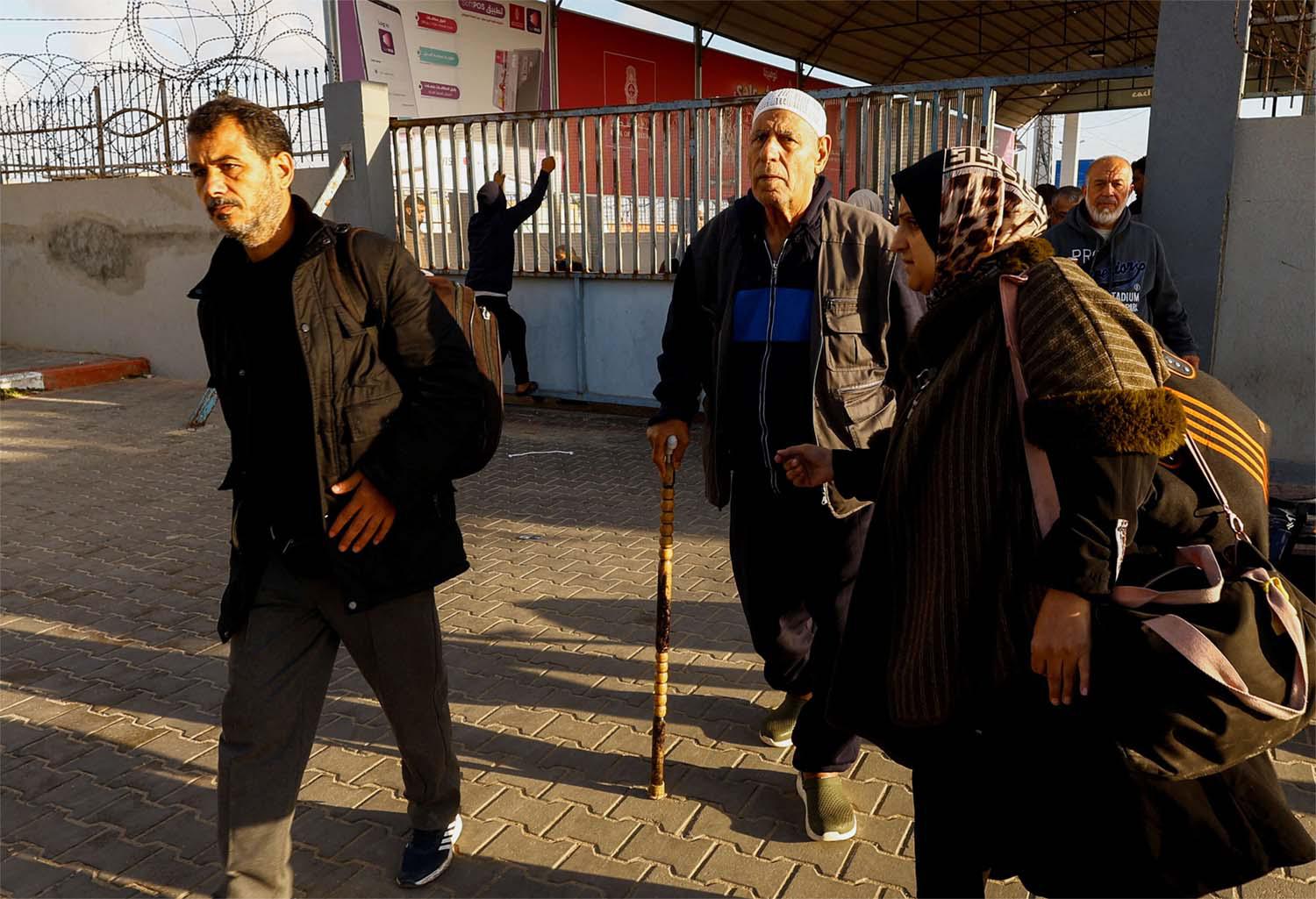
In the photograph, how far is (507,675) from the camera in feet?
14.2

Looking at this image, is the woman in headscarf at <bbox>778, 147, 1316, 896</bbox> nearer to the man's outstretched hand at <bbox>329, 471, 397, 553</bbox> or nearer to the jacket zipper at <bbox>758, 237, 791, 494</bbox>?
the jacket zipper at <bbox>758, 237, 791, 494</bbox>

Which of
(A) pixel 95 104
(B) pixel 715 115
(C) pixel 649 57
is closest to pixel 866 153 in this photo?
(B) pixel 715 115

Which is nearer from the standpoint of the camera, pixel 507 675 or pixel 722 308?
pixel 722 308

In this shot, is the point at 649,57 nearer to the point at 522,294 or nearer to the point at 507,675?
the point at 522,294

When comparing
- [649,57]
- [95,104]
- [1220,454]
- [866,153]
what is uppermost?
[649,57]

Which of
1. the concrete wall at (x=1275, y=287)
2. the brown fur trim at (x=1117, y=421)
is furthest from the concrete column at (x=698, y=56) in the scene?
the brown fur trim at (x=1117, y=421)

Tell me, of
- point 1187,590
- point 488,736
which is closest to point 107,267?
point 488,736

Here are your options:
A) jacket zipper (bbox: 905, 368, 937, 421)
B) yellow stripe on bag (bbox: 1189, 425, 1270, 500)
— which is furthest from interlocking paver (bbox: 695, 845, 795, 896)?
yellow stripe on bag (bbox: 1189, 425, 1270, 500)

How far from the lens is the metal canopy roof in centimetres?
1741

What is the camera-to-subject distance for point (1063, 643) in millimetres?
1745

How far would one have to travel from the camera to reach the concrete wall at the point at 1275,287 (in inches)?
256

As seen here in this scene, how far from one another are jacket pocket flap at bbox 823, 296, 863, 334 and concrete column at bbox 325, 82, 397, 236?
26.3 ft

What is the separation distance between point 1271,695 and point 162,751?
11.6 ft

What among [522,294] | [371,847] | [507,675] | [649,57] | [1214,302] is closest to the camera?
[371,847]
